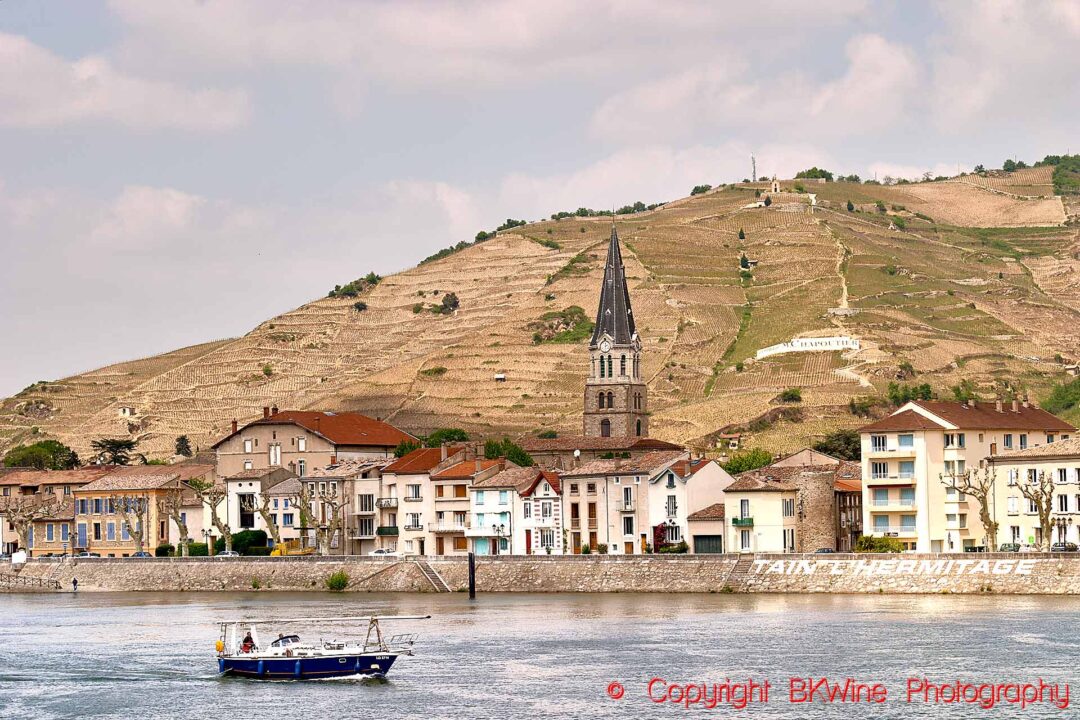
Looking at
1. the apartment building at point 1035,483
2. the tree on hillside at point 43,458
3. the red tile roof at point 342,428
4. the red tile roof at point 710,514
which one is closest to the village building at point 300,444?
the red tile roof at point 342,428

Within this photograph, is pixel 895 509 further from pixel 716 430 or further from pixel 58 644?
pixel 716 430

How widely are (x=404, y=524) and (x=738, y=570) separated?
30.0 m

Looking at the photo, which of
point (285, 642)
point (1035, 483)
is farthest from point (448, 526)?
point (285, 642)

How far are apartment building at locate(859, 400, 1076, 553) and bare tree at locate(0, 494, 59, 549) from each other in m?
56.4

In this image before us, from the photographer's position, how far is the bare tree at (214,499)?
117 m

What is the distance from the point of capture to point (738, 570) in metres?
94.0

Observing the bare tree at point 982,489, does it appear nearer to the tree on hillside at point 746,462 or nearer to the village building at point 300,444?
the tree on hillside at point 746,462

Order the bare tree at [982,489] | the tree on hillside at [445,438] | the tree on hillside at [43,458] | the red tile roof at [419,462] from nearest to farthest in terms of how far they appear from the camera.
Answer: the bare tree at [982,489] → the red tile roof at [419,462] → the tree on hillside at [445,438] → the tree on hillside at [43,458]

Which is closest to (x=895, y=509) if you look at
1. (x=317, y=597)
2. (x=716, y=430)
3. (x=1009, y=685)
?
(x=317, y=597)

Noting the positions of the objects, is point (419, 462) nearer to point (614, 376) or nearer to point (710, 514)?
point (710, 514)

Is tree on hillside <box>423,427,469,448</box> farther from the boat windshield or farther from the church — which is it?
the boat windshield

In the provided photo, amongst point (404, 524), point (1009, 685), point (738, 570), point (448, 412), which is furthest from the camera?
point (448, 412)

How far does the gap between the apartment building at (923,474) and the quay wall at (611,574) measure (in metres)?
9.58

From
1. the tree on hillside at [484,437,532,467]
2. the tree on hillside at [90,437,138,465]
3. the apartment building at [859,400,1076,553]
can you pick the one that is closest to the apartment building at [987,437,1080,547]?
the apartment building at [859,400,1076,553]
